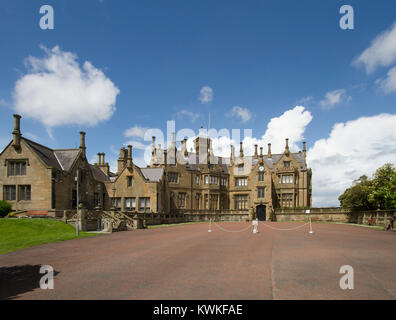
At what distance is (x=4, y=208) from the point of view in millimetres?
29734

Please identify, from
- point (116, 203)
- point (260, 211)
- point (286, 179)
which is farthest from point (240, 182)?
point (116, 203)

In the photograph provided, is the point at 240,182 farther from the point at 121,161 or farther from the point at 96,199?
the point at 96,199

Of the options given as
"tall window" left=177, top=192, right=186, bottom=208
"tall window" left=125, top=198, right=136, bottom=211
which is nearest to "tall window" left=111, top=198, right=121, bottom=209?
"tall window" left=125, top=198, right=136, bottom=211

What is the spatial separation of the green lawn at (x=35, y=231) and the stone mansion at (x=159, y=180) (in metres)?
4.92

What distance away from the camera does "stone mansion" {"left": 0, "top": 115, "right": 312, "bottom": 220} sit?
3297 cm

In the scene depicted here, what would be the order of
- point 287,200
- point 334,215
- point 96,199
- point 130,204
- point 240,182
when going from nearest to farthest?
point 96,199, point 130,204, point 334,215, point 287,200, point 240,182

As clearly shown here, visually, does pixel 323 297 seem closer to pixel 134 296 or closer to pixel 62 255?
pixel 134 296

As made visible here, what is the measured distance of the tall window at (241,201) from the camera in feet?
190

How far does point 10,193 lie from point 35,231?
43.2 feet

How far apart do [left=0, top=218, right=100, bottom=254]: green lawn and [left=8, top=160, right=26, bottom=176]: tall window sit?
33.4 feet

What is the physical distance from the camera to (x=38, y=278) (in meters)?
8.98

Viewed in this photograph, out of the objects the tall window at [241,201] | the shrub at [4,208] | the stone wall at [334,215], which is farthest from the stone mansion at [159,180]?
the stone wall at [334,215]

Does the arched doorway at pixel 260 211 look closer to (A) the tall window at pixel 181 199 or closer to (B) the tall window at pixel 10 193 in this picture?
(A) the tall window at pixel 181 199

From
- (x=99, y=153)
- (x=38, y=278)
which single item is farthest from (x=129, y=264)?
(x=99, y=153)
